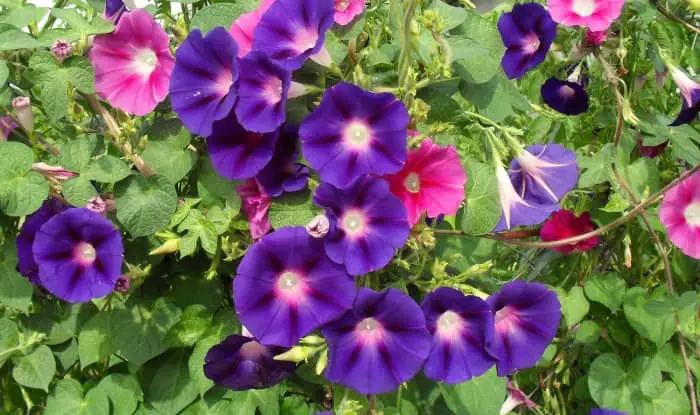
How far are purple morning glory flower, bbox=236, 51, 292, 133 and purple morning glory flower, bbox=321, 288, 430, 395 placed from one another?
25 cm

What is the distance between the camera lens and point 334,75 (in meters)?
1.07

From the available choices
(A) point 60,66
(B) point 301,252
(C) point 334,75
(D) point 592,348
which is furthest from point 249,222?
(D) point 592,348

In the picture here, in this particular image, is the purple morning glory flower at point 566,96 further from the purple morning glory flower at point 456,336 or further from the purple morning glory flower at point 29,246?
the purple morning glory flower at point 29,246

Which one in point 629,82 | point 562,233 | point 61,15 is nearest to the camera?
point 61,15

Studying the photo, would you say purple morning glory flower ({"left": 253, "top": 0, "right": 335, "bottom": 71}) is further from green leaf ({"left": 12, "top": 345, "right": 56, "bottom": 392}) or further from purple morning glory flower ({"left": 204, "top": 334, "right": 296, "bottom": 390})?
green leaf ({"left": 12, "top": 345, "right": 56, "bottom": 392})

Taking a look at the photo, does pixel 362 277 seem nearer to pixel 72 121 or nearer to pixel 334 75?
pixel 334 75

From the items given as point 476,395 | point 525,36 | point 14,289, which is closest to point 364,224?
point 476,395

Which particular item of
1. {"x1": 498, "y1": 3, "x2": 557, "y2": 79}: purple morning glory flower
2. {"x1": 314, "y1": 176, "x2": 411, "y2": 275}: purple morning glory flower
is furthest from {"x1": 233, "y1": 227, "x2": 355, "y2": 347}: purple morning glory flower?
{"x1": 498, "y1": 3, "x2": 557, "y2": 79}: purple morning glory flower

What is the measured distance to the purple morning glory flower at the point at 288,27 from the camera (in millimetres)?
1007

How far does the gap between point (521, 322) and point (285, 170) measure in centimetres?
40

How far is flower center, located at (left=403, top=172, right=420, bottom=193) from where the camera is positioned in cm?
104

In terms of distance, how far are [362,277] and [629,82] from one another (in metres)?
0.90

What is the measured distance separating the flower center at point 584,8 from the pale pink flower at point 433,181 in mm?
569

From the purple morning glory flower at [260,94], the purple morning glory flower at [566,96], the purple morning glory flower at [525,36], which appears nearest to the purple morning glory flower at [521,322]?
the purple morning glory flower at [260,94]
